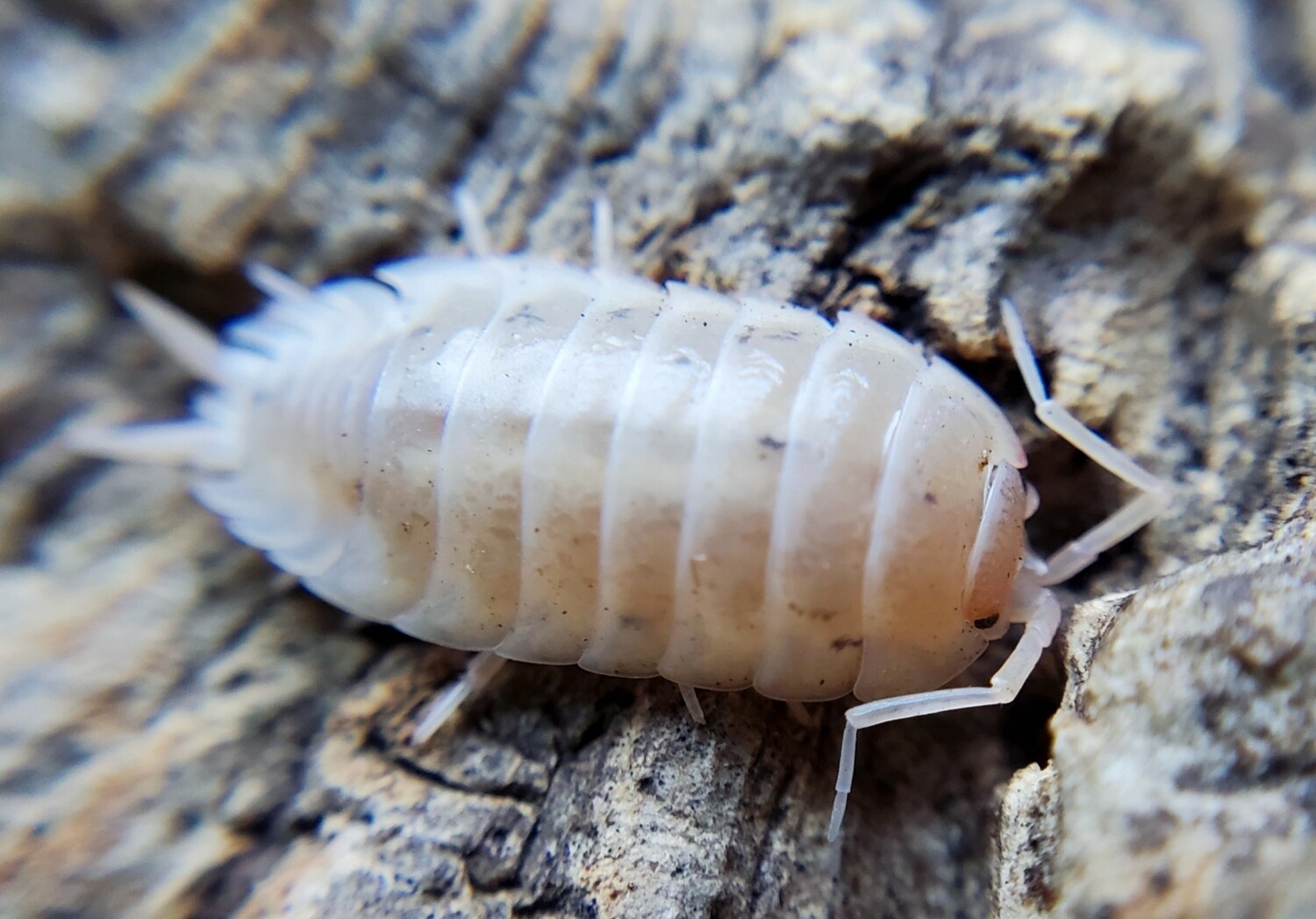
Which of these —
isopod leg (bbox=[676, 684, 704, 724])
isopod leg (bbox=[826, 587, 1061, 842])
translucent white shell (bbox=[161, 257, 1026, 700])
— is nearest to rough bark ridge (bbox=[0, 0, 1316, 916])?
isopod leg (bbox=[676, 684, 704, 724])

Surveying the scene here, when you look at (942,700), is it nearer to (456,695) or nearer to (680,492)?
(680,492)

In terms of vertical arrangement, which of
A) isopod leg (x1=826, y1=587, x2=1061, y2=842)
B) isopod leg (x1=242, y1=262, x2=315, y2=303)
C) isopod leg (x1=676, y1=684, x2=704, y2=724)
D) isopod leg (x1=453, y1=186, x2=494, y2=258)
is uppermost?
isopod leg (x1=453, y1=186, x2=494, y2=258)

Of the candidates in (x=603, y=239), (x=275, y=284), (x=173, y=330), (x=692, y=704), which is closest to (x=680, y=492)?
(x=692, y=704)

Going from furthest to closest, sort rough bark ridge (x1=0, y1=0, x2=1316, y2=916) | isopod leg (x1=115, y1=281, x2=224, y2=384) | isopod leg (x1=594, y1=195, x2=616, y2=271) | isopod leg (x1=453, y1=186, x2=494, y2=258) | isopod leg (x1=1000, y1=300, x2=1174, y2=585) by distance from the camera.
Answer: isopod leg (x1=115, y1=281, x2=224, y2=384)
isopod leg (x1=453, y1=186, x2=494, y2=258)
isopod leg (x1=594, y1=195, x2=616, y2=271)
isopod leg (x1=1000, y1=300, x2=1174, y2=585)
rough bark ridge (x1=0, y1=0, x2=1316, y2=916)

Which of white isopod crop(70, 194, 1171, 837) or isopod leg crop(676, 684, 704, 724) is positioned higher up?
white isopod crop(70, 194, 1171, 837)

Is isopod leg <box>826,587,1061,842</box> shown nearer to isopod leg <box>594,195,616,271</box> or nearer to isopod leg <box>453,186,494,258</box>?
isopod leg <box>594,195,616,271</box>

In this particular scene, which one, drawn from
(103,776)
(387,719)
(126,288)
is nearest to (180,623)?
(103,776)

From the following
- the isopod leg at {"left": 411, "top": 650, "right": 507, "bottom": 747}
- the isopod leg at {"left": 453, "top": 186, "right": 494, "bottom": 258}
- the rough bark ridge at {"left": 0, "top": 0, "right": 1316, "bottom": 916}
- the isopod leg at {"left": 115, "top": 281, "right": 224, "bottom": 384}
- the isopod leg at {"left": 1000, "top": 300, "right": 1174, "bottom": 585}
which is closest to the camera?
the rough bark ridge at {"left": 0, "top": 0, "right": 1316, "bottom": 916}
